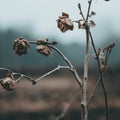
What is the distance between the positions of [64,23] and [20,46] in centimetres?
9

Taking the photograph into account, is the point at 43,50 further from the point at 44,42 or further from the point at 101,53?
the point at 101,53

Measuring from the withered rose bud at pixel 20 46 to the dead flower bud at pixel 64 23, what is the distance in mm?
68

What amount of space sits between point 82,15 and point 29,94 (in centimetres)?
287

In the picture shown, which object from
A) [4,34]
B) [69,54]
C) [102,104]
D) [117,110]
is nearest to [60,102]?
[102,104]

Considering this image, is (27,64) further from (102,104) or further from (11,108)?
(102,104)

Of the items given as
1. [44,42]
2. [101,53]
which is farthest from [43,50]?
[101,53]

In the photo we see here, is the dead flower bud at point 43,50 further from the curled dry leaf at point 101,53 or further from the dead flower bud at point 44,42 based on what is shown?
the curled dry leaf at point 101,53

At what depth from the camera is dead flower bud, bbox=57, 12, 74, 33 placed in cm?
109

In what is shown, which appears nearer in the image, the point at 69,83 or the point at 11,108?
the point at 69,83

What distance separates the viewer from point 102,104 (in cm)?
→ 322

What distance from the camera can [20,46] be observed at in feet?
3.61

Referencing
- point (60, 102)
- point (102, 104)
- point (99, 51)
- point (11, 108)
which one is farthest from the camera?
point (11, 108)

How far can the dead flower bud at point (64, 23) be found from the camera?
3.58ft

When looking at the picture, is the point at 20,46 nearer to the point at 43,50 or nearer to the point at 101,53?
the point at 43,50
